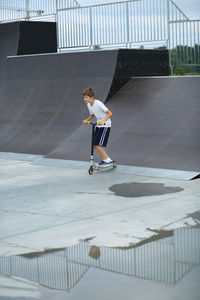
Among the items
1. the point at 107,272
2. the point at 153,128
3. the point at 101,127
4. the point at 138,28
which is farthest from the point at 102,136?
the point at 138,28

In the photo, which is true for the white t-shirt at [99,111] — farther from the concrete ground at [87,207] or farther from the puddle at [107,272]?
the puddle at [107,272]

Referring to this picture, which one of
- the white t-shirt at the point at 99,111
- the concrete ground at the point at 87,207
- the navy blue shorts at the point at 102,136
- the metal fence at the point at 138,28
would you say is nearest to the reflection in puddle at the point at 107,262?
the concrete ground at the point at 87,207

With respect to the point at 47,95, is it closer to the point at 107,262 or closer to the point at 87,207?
the point at 87,207

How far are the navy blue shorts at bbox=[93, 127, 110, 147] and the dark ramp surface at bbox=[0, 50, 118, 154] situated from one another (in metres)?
2.92

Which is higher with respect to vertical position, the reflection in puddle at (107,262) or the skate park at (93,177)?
the skate park at (93,177)

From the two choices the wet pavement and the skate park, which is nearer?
the wet pavement

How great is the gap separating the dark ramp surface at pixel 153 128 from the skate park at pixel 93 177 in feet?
0.09

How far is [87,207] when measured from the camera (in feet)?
24.8

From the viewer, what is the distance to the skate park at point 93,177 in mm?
4879

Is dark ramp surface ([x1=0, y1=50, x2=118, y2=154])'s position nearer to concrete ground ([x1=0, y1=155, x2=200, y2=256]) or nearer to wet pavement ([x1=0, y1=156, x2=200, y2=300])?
concrete ground ([x1=0, y1=155, x2=200, y2=256])

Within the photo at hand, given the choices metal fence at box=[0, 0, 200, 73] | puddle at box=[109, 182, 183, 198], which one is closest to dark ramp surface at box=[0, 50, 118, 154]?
metal fence at box=[0, 0, 200, 73]

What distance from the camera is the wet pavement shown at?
4.52 m

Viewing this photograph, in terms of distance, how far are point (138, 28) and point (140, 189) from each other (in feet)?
30.8

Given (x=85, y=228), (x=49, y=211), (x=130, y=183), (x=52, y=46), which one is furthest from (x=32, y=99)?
(x=85, y=228)
